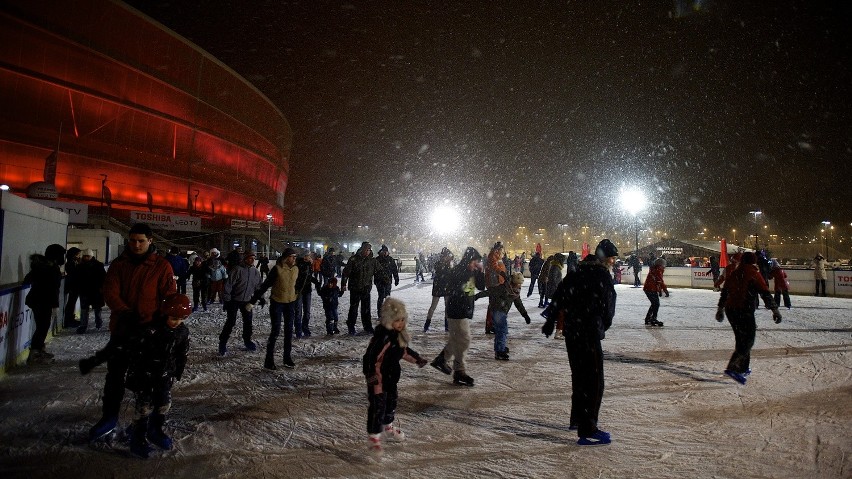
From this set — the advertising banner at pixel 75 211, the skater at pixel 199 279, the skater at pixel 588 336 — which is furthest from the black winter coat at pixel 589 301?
the advertising banner at pixel 75 211

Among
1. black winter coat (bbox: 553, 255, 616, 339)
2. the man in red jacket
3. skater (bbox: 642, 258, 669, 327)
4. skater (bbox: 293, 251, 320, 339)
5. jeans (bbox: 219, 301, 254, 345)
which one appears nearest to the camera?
the man in red jacket

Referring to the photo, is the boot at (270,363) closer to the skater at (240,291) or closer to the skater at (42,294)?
the skater at (240,291)

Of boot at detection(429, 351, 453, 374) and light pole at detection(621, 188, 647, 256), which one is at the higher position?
light pole at detection(621, 188, 647, 256)

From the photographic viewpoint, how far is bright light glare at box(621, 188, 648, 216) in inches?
1181

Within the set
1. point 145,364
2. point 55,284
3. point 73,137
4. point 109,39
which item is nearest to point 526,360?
point 145,364

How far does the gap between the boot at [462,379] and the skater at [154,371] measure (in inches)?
119

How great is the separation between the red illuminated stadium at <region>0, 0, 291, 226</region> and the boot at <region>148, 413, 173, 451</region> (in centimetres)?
3028

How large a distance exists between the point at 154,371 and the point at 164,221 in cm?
3602

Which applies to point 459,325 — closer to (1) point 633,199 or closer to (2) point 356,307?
(2) point 356,307

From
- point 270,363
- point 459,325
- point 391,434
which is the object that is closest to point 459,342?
point 459,325

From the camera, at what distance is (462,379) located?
5.43m

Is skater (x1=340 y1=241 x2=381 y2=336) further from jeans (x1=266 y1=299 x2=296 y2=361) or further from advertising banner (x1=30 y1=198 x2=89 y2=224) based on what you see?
advertising banner (x1=30 y1=198 x2=89 y2=224)

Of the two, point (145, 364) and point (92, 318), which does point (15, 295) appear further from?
Result: point (92, 318)

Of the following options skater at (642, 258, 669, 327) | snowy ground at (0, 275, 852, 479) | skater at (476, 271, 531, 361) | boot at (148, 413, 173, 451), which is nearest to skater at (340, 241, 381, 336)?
snowy ground at (0, 275, 852, 479)
